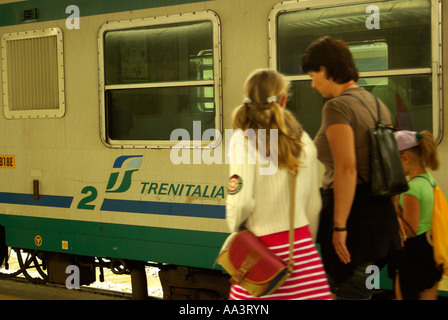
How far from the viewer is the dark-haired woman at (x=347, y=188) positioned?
2844 mm

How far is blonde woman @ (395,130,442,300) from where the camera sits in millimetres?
3293

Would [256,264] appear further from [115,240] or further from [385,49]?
[115,240]

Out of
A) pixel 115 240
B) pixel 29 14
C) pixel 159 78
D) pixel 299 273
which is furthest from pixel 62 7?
pixel 299 273

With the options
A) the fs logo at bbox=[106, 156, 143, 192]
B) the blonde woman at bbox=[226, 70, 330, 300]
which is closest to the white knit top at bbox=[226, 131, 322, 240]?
the blonde woman at bbox=[226, 70, 330, 300]

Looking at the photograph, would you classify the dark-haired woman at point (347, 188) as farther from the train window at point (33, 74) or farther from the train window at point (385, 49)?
the train window at point (33, 74)

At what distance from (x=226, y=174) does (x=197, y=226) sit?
0.51m

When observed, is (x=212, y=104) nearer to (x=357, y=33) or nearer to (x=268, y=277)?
(x=357, y=33)

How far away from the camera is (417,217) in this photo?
10.8 ft

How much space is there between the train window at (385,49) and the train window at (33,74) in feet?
7.56

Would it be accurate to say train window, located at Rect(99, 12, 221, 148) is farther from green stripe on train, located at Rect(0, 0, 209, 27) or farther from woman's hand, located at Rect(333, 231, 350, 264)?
woman's hand, located at Rect(333, 231, 350, 264)

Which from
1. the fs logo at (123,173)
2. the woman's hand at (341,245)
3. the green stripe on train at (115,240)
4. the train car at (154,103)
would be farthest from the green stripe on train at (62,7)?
the woman's hand at (341,245)

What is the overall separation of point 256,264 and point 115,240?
279 centimetres

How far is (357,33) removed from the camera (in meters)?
4.06

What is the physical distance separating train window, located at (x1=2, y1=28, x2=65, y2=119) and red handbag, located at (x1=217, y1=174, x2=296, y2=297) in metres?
3.30
